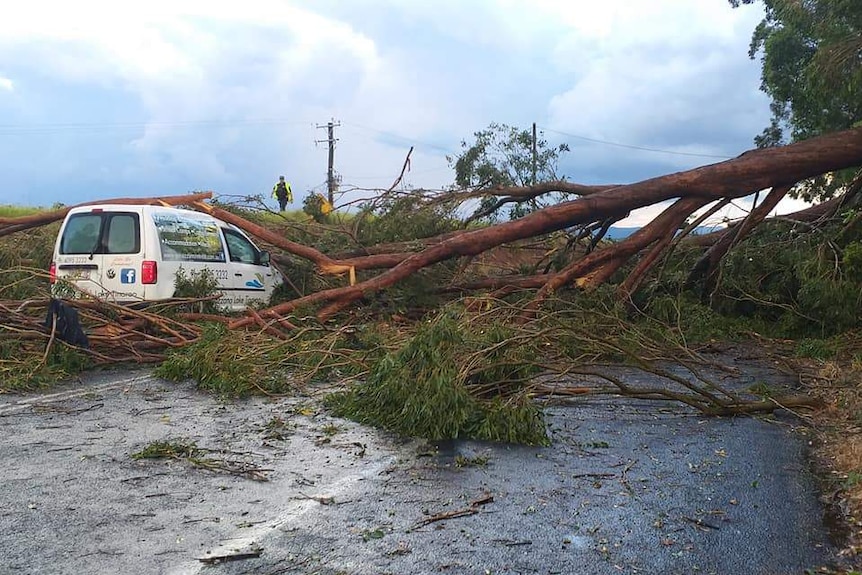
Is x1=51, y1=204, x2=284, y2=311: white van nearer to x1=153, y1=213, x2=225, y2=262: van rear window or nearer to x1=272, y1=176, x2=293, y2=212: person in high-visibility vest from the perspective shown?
→ x1=153, y1=213, x2=225, y2=262: van rear window

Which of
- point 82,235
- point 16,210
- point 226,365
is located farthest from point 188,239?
point 16,210

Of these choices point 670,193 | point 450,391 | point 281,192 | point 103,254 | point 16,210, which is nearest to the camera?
point 450,391

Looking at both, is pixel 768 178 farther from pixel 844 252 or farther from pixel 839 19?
pixel 839 19

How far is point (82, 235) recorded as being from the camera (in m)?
10.2

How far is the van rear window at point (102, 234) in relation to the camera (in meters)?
9.99

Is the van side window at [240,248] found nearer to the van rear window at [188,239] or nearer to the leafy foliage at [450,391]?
the van rear window at [188,239]

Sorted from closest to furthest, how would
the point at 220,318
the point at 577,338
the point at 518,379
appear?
the point at 518,379 → the point at 577,338 → the point at 220,318

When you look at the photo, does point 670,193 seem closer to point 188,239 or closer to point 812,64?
point 812,64

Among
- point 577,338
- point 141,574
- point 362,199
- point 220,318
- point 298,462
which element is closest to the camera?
point 141,574

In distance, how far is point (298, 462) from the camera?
5.34m

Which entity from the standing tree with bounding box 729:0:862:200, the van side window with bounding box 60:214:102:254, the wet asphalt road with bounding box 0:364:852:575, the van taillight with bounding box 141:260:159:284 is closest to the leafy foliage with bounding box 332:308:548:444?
the wet asphalt road with bounding box 0:364:852:575

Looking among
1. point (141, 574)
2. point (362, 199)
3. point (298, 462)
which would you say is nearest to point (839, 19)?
point (362, 199)

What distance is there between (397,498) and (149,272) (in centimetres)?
638

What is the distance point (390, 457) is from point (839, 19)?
385 inches
